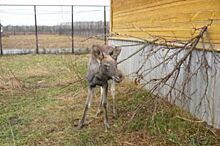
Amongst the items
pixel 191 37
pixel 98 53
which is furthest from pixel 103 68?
pixel 191 37

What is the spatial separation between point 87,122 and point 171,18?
274 cm

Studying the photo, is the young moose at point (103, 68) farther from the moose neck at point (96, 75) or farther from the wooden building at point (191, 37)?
the wooden building at point (191, 37)

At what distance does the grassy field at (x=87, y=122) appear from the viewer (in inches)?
228

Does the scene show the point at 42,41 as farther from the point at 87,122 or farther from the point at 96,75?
the point at 96,75

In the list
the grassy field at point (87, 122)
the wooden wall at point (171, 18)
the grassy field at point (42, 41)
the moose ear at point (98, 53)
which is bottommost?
the grassy field at point (87, 122)

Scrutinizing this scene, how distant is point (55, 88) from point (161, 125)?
4547 mm

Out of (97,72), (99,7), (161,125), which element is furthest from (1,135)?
(99,7)

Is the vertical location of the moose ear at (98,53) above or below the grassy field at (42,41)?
above

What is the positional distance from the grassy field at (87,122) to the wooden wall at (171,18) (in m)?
1.37

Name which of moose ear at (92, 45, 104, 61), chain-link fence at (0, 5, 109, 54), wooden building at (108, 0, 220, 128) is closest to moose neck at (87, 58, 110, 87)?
moose ear at (92, 45, 104, 61)

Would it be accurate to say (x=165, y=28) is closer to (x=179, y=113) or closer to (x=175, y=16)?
(x=175, y=16)

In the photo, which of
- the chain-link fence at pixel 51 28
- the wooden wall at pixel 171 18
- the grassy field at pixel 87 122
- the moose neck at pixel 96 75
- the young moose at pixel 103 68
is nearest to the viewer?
the grassy field at pixel 87 122

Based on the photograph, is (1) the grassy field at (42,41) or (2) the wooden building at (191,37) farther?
(1) the grassy field at (42,41)

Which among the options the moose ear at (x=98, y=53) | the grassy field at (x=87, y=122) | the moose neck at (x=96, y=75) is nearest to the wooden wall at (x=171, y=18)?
the grassy field at (x=87, y=122)
